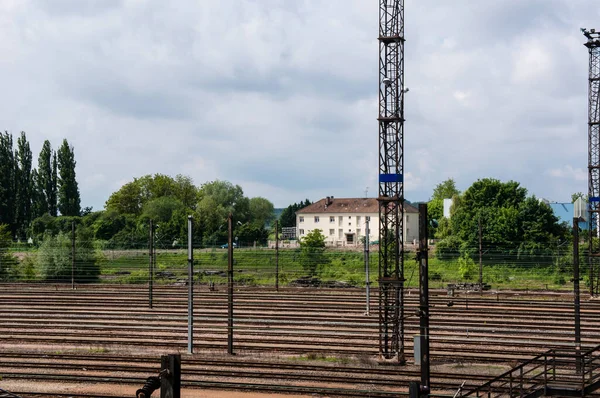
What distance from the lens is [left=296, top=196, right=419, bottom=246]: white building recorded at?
85.3 m

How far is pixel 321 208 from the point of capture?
90.3m

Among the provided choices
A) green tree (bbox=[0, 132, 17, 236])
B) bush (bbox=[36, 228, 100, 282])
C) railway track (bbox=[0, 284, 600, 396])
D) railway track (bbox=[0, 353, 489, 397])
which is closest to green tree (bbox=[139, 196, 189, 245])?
bush (bbox=[36, 228, 100, 282])

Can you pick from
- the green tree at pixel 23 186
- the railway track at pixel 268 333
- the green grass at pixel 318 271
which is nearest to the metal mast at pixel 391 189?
the railway track at pixel 268 333

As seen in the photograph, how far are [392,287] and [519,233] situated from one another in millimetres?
35690

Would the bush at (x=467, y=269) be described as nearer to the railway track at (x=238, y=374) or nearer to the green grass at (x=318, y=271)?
the green grass at (x=318, y=271)

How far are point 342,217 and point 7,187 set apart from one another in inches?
1551

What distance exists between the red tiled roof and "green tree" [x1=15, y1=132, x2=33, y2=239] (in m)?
34.4

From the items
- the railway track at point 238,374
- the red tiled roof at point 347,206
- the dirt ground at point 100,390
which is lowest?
the dirt ground at point 100,390

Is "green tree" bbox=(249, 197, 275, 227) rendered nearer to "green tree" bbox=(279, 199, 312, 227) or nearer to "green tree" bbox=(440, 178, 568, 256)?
"green tree" bbox=(279, 199, 312, 227)

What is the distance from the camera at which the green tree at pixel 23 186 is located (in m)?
67.9

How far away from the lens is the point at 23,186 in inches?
2712

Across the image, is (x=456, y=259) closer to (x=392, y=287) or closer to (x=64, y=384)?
(x=392, y=287)

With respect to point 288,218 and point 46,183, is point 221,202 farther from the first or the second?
point 46,183

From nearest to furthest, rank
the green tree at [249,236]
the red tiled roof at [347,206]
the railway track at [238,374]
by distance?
1. the railway track at [238,374]
2. the green tree at [249,236]
3. the red tiled roof at [347,206]
